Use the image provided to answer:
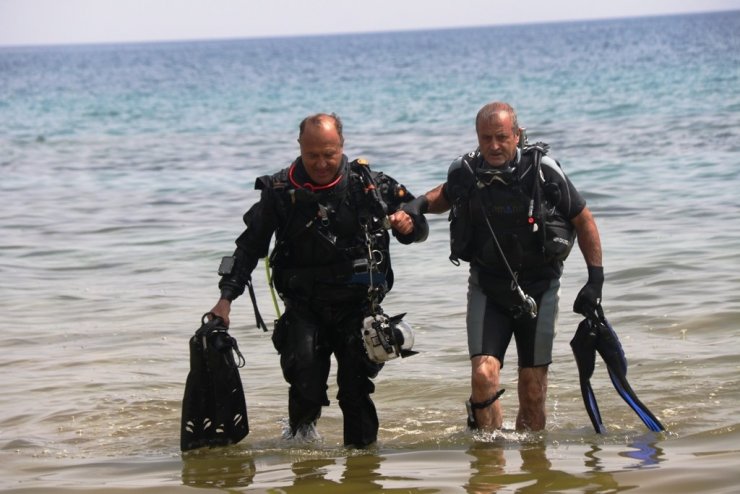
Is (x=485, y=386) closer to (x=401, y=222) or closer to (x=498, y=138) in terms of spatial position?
(x=401, y=222)

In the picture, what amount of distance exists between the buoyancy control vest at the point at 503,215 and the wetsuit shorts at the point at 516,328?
0.13 metres

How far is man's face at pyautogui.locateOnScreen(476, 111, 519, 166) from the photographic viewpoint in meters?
5.43

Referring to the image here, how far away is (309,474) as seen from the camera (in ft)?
17.4

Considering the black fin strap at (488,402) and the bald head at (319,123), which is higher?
the bald head at (319,123)

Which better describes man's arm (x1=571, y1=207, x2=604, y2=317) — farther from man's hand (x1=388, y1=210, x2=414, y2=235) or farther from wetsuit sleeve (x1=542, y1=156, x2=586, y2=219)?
man's hand (x1=388, y1=210, x2=414, y2=235)

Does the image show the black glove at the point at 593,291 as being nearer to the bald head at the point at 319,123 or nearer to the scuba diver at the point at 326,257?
→ the scuba diver at the point at 326,257

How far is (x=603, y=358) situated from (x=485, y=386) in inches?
25.9

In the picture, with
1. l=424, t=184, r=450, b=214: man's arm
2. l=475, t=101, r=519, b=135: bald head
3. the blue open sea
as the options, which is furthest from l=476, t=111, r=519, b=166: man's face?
the blue open sea

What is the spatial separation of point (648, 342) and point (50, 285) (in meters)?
5.45

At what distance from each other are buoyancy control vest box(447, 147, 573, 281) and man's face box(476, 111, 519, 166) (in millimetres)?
58

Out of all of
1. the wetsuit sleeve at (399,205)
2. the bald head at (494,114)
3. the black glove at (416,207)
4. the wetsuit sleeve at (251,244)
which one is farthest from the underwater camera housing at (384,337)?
the bald head at (494,114)

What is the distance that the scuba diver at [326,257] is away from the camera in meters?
5.34

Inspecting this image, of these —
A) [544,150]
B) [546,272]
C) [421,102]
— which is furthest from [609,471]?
[421,102]

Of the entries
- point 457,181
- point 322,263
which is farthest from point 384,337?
point 457,181
